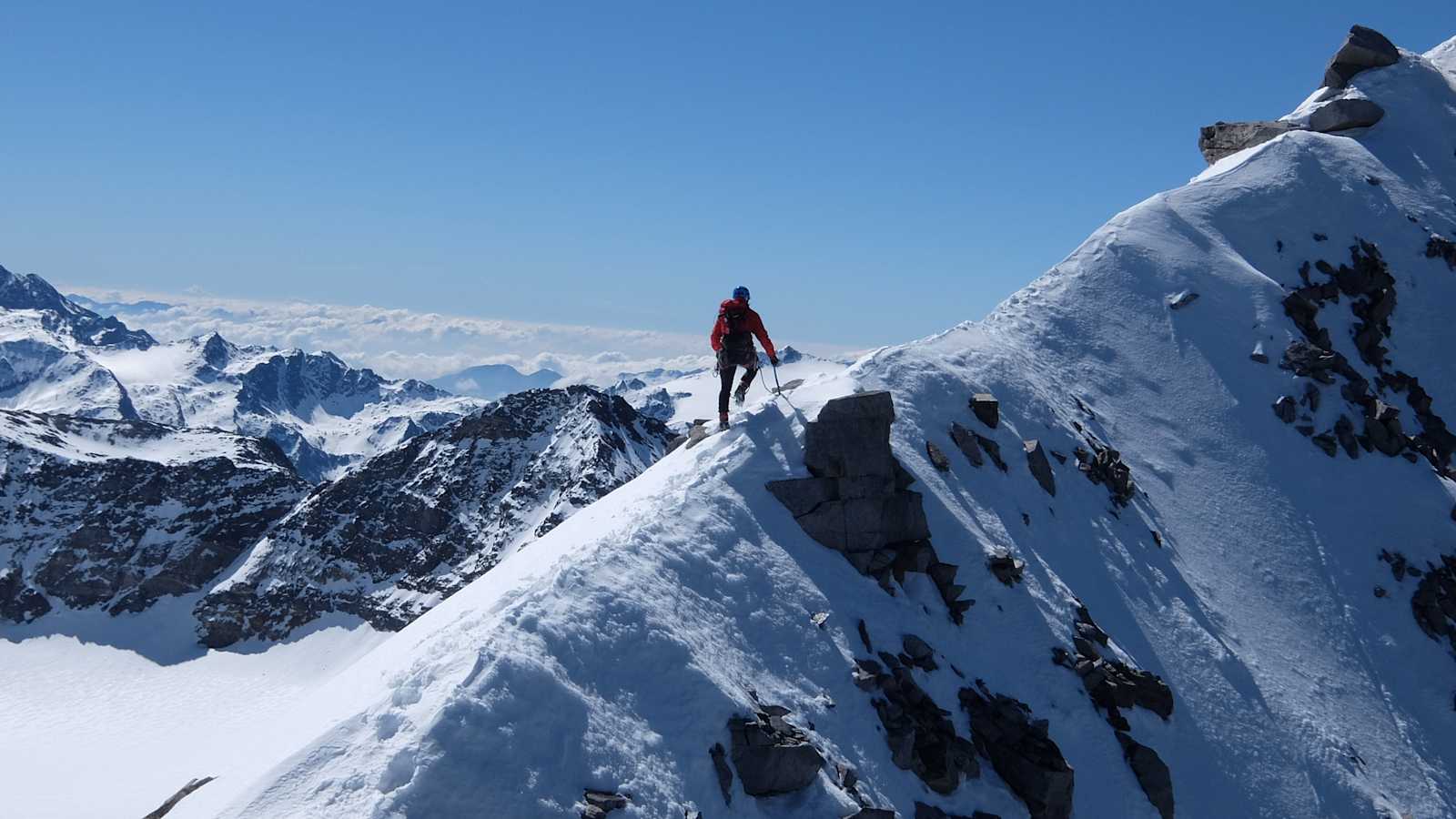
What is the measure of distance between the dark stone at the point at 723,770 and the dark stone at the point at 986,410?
1742 centimetres

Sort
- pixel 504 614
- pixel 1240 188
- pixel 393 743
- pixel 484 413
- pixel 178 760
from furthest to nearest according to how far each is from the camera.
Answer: pixel 484 413
pixel 178 760
pixel 1240 188
pixel 504 614
pixel 393 743

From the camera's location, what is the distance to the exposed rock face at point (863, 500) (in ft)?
77.5

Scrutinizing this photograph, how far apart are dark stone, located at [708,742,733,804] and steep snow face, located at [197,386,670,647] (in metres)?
109

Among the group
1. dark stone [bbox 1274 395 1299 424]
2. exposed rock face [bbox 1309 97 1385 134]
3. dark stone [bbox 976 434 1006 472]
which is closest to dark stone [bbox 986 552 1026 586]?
dark stone [bbox 976 434 1006 472]

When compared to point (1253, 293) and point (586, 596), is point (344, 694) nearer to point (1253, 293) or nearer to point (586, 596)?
point (586, 596)

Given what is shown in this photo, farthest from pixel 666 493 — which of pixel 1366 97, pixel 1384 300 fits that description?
pixel 1366 97

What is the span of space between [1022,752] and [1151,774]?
171 inches

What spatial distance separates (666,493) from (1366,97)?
60039 mm

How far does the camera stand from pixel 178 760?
90.3m

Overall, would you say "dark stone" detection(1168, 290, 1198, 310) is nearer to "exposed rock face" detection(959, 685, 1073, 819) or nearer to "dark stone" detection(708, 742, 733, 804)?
"exposed rock face" detection(959, 685, 1073, 819)

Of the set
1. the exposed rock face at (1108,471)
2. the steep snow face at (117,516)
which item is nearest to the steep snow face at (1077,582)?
the exposed rock face at (1108,471)

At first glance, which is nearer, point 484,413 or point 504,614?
point 504,614

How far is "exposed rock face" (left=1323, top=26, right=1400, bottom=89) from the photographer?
6328 cm

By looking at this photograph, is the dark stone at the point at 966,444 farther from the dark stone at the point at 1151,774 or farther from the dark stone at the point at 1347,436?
the dark stone at the point at 1347,436
